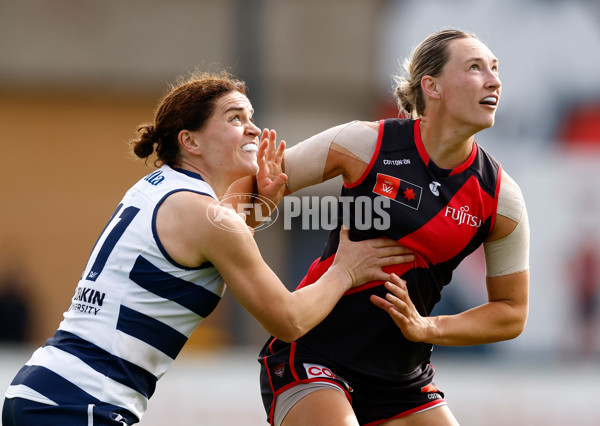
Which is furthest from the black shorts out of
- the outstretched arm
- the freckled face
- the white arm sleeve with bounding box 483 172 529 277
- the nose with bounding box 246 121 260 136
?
the freckled face

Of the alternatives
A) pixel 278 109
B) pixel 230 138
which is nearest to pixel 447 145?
pixel 230 138

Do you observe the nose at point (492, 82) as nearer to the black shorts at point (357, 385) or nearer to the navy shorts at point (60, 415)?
the black shorts at point (357, 385)

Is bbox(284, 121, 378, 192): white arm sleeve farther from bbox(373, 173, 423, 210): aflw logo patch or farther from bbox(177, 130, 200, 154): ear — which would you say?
bbox(177, 130, 200, 154): ear

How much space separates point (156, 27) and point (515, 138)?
231 inches

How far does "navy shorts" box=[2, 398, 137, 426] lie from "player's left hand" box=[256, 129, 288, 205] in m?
1.26

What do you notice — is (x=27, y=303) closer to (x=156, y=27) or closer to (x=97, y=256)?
(x=156, y=27)

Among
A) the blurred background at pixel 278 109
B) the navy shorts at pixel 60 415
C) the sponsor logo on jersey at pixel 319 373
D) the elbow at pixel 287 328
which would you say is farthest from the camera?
the blurred background at pixel 278 109

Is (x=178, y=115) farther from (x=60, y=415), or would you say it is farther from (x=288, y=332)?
(x=60, y=415)

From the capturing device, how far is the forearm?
3.99 m

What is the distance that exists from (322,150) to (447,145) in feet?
1.78

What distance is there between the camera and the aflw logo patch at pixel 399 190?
12.9 ft

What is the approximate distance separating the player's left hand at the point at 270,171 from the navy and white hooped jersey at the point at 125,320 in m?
0.65

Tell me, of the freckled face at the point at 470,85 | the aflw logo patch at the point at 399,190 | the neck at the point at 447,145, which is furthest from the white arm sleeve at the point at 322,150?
the freckled face at the point at 470,85

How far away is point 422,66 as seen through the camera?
13.4ft
